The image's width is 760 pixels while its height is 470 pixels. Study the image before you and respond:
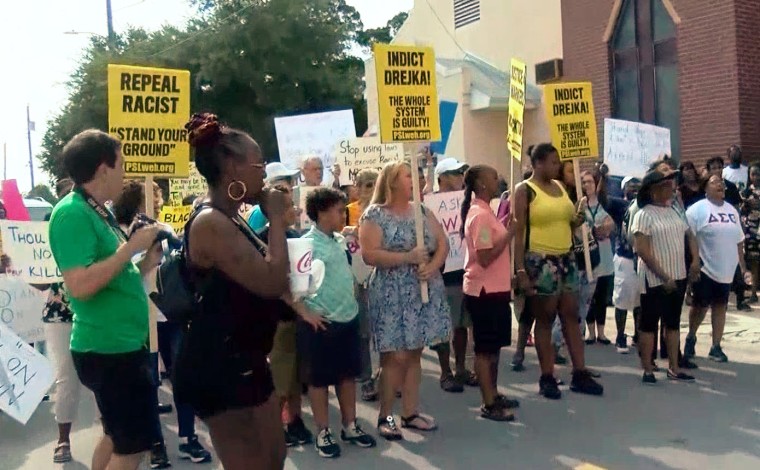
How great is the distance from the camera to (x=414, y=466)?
5.87 meters

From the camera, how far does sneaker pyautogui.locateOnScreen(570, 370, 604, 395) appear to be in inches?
292

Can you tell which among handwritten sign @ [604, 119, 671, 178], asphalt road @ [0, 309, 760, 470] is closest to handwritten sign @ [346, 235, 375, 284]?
asphalt road @ [0, 309, 760, 470]

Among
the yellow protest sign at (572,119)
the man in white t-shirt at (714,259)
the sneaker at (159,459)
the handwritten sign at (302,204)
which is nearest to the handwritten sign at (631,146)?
the yellow protest sign at (572,119)

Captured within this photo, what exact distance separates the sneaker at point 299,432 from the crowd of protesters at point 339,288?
1 centimetres

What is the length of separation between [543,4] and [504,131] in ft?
9.38

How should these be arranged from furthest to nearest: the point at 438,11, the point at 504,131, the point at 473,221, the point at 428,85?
the point at 438,11 < the point at 504,131 < the point at 428,85 < the point at 473,221

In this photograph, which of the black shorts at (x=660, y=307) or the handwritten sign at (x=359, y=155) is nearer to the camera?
the black shorts at (x=660, y=307)

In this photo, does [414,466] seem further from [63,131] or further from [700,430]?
[63,131]

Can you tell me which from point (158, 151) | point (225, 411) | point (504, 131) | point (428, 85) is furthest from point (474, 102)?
point (225, 411)

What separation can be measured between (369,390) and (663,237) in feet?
9.02

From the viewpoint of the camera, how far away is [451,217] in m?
8.36

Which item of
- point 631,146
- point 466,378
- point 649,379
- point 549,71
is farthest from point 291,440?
point 549,71

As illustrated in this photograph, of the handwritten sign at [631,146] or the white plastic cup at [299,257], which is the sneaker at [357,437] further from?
the handwritten sign at [631,146]

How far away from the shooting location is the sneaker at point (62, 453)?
21.3ft
